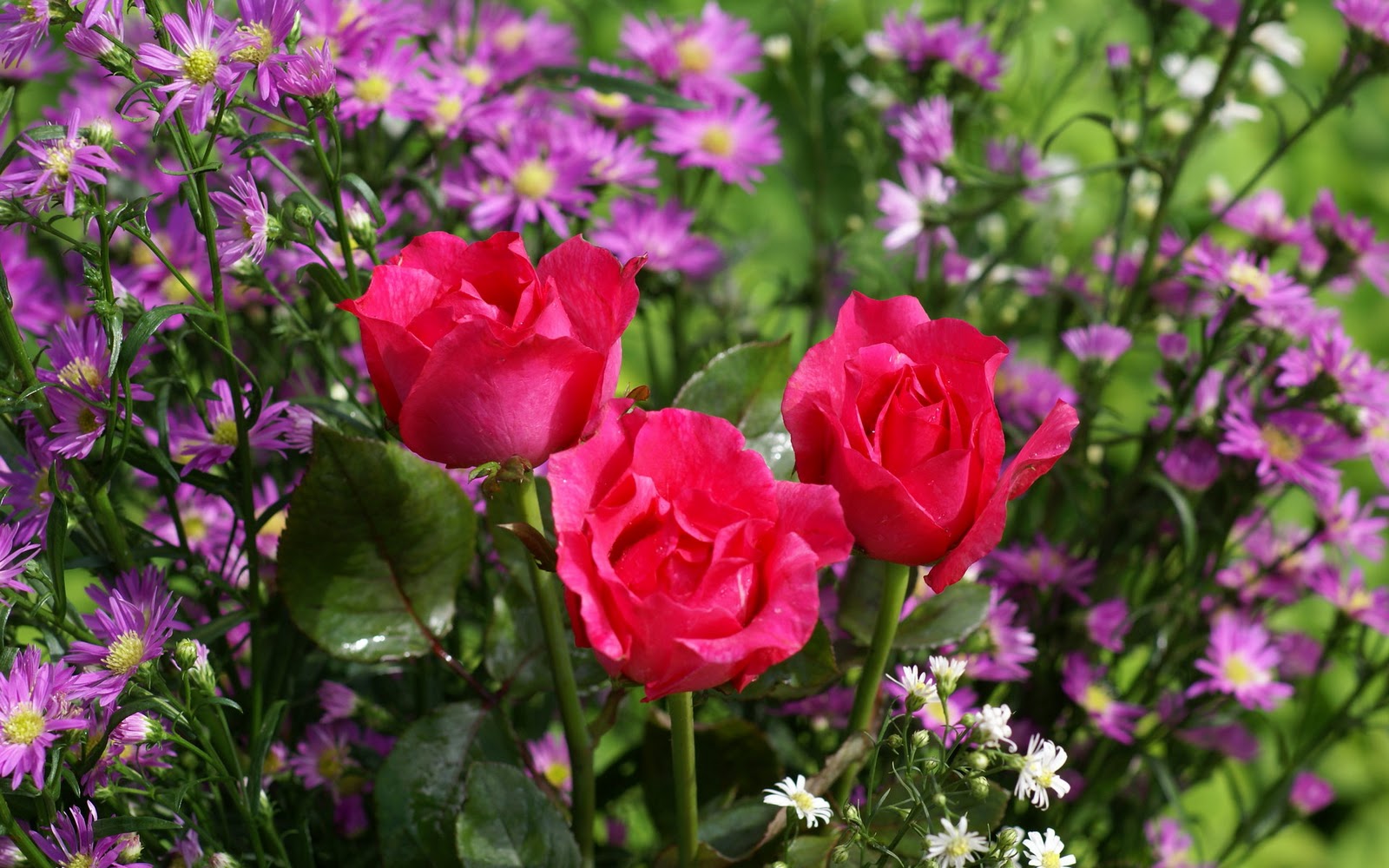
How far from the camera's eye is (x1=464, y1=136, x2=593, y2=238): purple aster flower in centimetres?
58

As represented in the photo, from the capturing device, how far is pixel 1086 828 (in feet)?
2.07

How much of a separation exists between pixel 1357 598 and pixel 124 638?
624 millimetres

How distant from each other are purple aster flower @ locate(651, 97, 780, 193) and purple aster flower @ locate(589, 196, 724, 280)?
1.3 inches

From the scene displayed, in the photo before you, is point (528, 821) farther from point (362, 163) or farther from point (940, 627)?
point (362, 163)

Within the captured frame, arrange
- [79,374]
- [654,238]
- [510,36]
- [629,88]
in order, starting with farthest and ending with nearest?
[510,36] < [654,238] < [629,88] < [79,374]

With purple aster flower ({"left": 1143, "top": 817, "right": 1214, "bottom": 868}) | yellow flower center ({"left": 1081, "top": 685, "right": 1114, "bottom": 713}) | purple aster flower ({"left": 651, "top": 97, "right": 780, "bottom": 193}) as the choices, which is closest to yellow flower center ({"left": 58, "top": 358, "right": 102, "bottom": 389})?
purple aster flower ({"left": 651, "top": 97, "right": 780, "bottom": 193})

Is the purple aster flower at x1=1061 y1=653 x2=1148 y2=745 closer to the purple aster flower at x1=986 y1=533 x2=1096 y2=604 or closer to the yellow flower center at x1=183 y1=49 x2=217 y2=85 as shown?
the purple aster flower at x1=986 y1=533 x2=1096 y2=604

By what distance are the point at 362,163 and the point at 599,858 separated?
1.13ft

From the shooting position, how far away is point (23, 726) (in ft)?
1.14

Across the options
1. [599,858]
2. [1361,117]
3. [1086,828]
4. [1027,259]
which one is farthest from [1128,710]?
[1361,117]

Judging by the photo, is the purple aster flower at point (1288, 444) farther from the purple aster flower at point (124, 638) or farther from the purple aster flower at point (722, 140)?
the purple aster flower at point (124, 638)

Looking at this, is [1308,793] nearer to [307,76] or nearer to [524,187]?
[524,187]

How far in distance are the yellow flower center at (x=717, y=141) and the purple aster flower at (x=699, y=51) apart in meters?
0.02

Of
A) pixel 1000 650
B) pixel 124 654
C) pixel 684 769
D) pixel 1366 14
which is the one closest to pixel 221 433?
pixel 124 654
